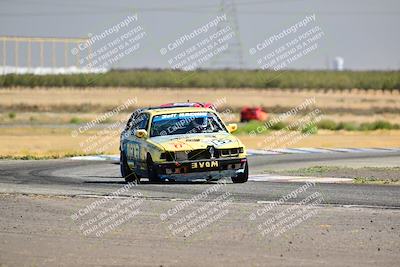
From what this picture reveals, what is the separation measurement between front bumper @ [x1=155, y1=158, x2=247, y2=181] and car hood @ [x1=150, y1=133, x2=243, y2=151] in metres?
0.26

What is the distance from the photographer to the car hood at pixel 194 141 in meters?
18.7

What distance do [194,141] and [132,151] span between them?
197 cm

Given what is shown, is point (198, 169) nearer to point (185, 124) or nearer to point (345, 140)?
point (185, 124)

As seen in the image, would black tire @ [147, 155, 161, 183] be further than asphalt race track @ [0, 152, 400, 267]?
Yes

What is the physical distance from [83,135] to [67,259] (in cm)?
3374

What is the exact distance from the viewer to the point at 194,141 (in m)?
18.8

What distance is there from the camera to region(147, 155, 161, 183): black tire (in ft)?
62.3

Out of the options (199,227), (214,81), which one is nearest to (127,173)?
(199,227)

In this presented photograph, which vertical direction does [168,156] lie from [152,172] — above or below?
above

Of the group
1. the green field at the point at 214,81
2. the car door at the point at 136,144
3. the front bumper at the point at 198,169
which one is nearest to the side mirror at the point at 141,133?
the car door at the point at 136,144

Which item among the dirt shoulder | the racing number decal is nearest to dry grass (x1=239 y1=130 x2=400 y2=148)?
the dirt shoulder

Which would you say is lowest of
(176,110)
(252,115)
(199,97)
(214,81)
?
(214,81)

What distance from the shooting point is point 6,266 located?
1029 cm

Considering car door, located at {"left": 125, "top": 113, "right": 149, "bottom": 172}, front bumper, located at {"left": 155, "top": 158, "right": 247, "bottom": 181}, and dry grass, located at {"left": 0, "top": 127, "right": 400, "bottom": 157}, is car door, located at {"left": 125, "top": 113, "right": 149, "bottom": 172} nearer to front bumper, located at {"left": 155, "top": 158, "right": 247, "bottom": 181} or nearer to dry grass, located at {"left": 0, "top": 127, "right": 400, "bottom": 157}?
front bumper, located at {"left": 155, "top": 158, "right": 247, "bottom": 181}
